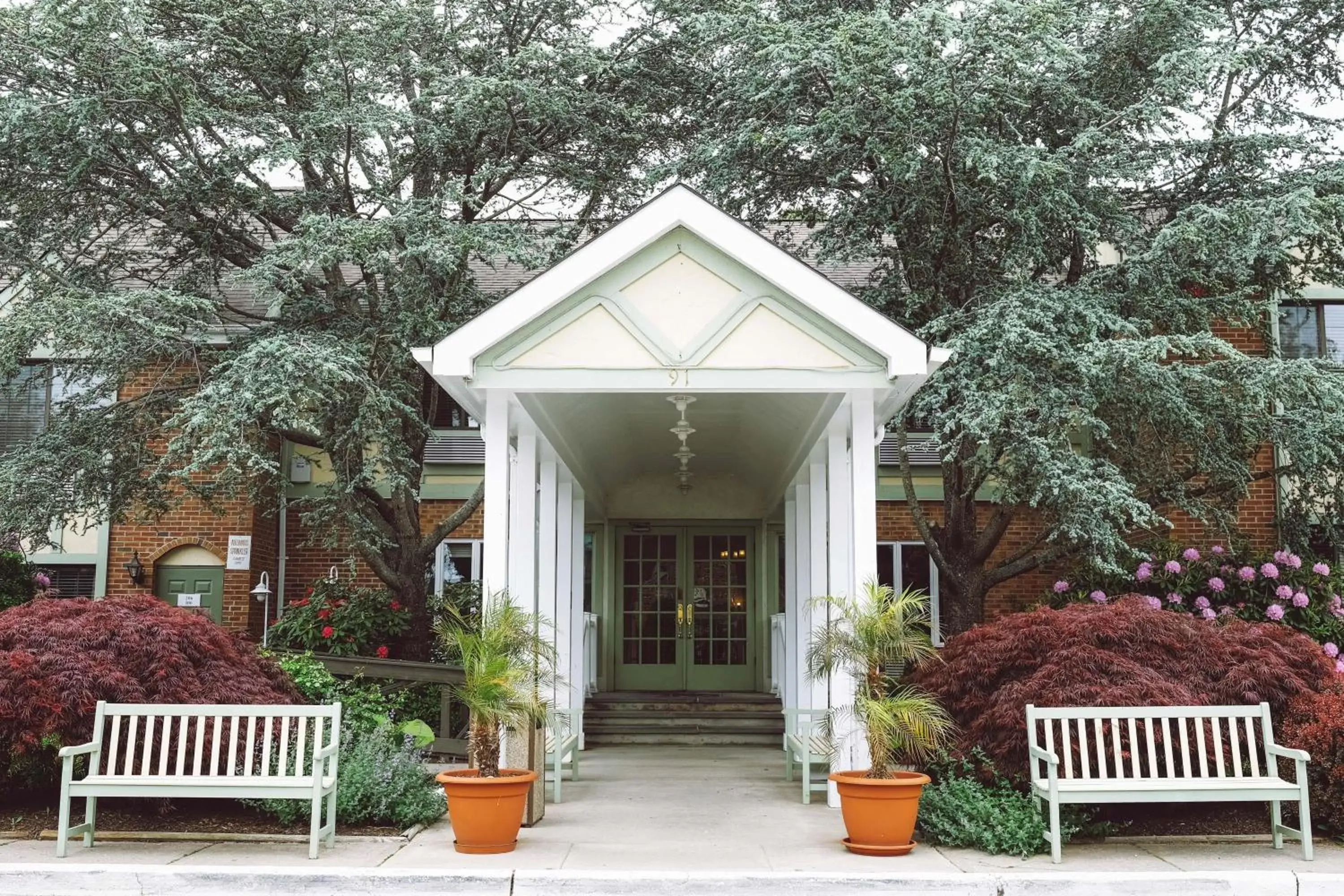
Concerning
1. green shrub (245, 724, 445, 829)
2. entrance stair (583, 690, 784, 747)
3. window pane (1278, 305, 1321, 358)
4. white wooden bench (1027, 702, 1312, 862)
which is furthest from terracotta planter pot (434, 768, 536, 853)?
window pane (1278, 305, 1321, 358)

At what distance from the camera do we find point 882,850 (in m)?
7.32

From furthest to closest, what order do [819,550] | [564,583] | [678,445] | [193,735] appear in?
[678,445] → [564,583] → [819,550] → [193,735]

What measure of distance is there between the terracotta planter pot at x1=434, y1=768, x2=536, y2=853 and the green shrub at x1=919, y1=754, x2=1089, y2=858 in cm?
267

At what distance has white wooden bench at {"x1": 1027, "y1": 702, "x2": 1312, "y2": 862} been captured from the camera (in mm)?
7141

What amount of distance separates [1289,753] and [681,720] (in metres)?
8.14

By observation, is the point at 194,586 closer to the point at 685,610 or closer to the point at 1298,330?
the point at 685,610

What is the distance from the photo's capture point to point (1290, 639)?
338 inches

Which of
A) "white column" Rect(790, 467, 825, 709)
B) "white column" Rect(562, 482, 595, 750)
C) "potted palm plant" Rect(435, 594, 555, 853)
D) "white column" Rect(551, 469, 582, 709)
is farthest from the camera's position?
"white column" Rect(562, 482, 595, 750)

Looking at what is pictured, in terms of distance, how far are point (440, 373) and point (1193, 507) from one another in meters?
8.19

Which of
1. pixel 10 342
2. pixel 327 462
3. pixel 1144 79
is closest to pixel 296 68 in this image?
pixel 10 342

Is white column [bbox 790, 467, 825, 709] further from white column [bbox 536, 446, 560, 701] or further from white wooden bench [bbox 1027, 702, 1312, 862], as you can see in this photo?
white wooden bench [bbox 1027, 702, 1312, 862]

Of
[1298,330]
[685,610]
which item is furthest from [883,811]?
[1298,330]

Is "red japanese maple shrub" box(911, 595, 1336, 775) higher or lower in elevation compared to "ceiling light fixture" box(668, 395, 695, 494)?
lower

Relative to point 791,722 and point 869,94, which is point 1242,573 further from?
point 869,94
